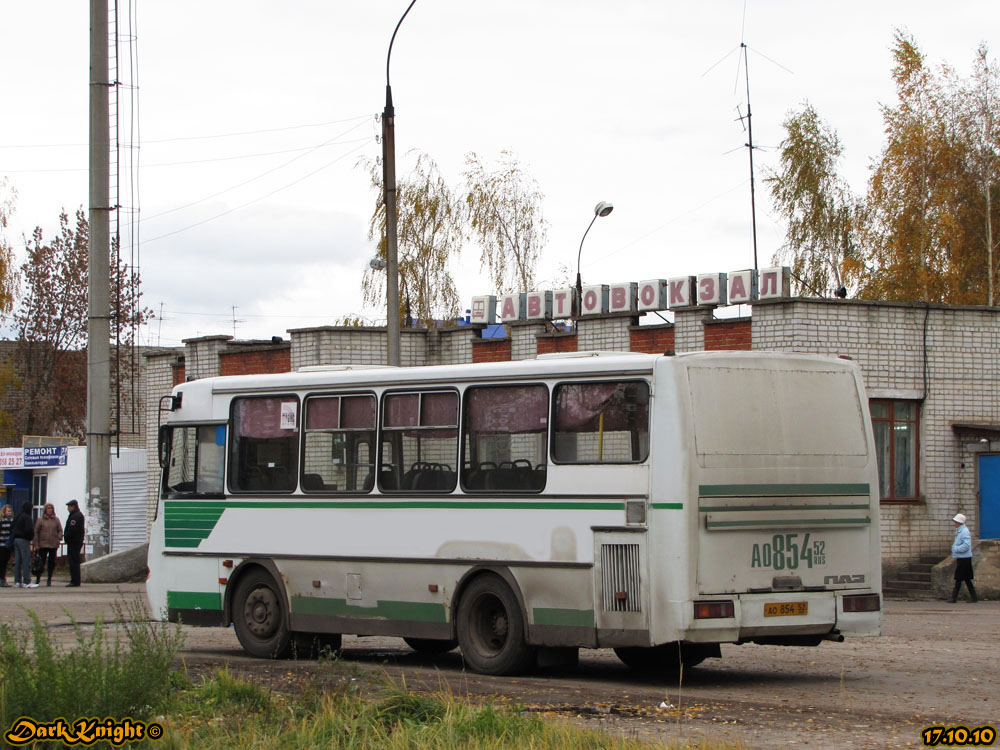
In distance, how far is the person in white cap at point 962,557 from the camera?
25062mm

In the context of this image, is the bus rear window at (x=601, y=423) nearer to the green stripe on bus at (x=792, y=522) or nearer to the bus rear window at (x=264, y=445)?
the green stripe on bus at (x=792, y=522)

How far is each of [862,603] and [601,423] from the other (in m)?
2.78

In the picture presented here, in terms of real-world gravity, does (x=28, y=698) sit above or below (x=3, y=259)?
below

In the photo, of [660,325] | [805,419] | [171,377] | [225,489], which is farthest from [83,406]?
[805,419]

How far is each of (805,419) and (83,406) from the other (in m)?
56.4

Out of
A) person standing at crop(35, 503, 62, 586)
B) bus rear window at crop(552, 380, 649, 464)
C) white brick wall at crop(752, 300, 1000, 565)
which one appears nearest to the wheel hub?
bus rear window at crop(552, 380, 649, 464)

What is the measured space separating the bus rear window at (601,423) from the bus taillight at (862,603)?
2.31m

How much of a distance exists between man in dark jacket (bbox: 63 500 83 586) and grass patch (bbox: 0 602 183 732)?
20.8 metres

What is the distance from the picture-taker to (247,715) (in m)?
9.54

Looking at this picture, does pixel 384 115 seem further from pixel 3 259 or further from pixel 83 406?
pixel 83 406

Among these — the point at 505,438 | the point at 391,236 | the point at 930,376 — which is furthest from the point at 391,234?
the point at 505,438

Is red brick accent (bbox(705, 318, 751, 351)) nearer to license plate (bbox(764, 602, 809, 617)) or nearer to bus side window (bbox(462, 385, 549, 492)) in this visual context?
bus side window (bbox(462, 385, 549, 492))

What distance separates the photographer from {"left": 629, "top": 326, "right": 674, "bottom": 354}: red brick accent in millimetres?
28734

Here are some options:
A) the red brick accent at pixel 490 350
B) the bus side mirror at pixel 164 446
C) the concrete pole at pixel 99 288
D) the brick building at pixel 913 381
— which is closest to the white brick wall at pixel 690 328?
the brick building at pixel 913 381
